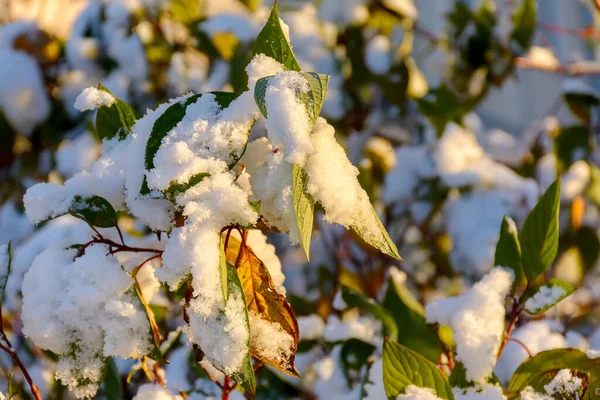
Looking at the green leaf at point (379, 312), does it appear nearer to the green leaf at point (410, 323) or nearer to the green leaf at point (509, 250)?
the green leaf at point (410, 323)

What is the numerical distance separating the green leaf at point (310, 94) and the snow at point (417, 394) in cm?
26

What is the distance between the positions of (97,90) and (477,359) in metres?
0.45

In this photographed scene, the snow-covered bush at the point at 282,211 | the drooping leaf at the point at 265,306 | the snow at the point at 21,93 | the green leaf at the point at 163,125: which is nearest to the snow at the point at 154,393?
the snow-covered bush at the point at 282,211

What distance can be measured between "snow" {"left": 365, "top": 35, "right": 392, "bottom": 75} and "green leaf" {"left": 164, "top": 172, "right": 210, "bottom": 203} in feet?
4.27

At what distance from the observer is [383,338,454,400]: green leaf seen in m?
0.55

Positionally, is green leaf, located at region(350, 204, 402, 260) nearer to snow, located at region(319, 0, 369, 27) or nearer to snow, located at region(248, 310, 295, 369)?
snow, located at region(248, 310, 295, 369)

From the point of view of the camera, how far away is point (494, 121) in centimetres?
393

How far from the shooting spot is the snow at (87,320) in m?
0.49

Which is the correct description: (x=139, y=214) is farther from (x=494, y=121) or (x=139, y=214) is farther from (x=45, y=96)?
(x=494, y=121)

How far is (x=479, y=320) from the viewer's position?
65 centimetres

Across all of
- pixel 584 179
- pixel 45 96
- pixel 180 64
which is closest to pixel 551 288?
pixel 584 179

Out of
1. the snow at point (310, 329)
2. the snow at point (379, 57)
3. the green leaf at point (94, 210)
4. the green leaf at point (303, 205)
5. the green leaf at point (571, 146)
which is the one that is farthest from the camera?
the snow at point (379, 57)

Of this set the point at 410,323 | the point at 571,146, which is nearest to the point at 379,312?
the point at 410,323

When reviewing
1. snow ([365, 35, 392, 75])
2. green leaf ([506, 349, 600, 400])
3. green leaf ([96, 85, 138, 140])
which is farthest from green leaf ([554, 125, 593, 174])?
green leaf ([96, 85, 138, 140])
